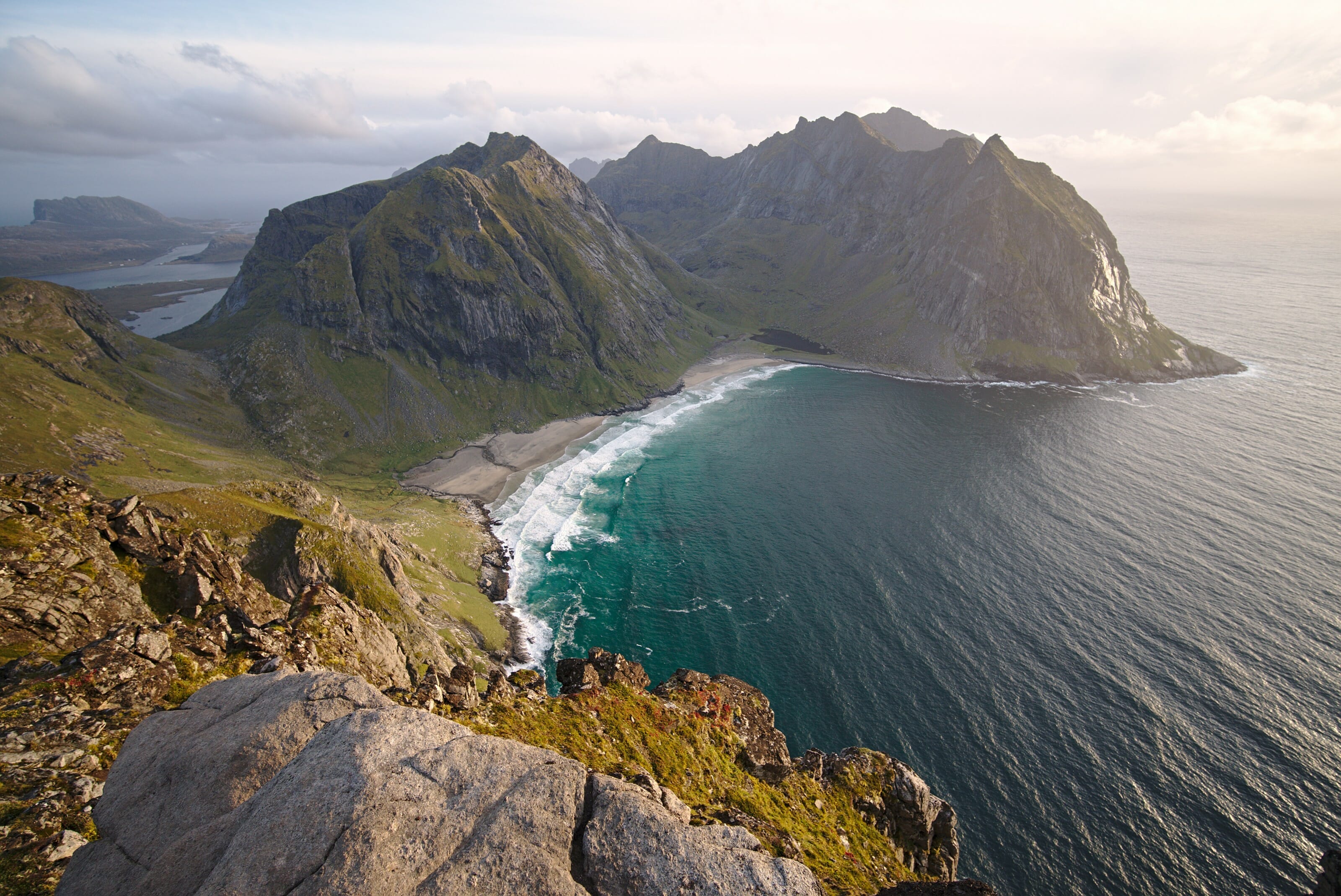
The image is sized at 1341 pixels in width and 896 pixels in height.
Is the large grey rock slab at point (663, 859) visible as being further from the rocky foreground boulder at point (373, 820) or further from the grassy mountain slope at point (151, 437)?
the grassy mountain slope at point (151, 437)

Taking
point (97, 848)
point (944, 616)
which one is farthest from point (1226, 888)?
point (97, 848)

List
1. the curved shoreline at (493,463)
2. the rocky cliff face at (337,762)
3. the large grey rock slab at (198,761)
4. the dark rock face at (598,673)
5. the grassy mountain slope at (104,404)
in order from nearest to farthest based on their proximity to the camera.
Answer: the rocky cliff face at (337,762)
the large grey rock slab at (198,761)
the dark rock face at (598,673)
the grassy mountain slope at (104,404)
the curved shoreline at (493,463)

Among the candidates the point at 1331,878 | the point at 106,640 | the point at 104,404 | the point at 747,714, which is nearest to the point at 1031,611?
the point at 747,714

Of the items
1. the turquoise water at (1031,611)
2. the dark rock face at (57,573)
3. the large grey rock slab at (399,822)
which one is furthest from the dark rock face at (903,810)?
the dark rock face at (57,573)

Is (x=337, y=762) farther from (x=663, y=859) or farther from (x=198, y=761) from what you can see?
(x=663, y=859)

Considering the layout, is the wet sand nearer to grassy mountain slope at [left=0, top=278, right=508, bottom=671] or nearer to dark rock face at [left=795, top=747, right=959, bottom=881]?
grassy mountain slope at [left=0, top=278, right=508, bottom=671]
